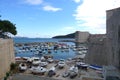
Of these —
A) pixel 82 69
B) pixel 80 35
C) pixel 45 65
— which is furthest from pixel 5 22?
pixel 80 35

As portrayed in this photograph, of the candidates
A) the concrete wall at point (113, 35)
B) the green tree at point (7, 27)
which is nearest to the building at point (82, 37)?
the green tree at point (7, 27)

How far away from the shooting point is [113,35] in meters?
27.7

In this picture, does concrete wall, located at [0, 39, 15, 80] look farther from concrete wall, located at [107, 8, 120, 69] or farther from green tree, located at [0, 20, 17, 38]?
green tree, located at [0, 20, 17, 38]

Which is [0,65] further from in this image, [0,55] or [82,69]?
[82,69]

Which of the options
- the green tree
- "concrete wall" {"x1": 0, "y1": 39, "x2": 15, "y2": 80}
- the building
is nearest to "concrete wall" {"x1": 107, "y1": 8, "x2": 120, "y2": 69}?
"concrete wall" {"x1": 0, "y1": 39, "x2": 15, "y2": 80}

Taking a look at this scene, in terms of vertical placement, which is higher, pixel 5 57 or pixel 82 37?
pixel 82 37

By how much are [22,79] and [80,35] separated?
59.3m

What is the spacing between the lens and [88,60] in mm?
36125

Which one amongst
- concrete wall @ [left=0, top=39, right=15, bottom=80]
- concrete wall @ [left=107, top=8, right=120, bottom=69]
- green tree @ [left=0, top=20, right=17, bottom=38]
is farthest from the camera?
green tree @ [left=0, top=20, right=17, bottom=38]

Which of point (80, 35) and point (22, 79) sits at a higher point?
point (80, 35)

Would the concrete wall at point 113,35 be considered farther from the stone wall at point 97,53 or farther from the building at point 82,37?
the building at point 82,37

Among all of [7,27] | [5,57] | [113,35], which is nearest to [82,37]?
[7,27]

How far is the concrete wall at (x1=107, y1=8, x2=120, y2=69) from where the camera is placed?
1047 inches

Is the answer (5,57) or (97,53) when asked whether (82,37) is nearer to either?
(97,53)
